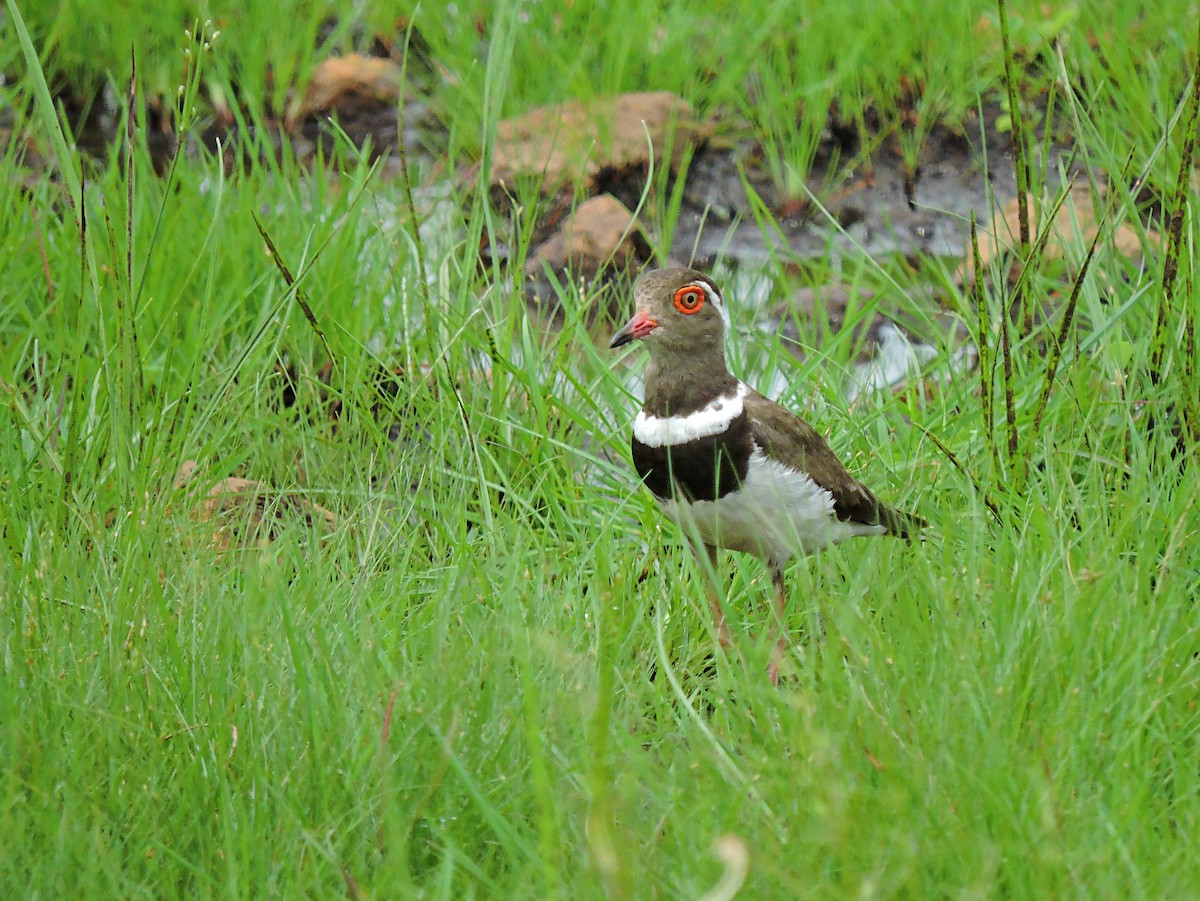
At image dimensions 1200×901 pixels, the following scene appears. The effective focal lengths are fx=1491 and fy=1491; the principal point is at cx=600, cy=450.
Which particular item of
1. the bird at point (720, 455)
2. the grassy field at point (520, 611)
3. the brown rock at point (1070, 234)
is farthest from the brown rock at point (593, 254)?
the bird at point (720, 455)

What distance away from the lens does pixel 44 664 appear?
8.80 feet

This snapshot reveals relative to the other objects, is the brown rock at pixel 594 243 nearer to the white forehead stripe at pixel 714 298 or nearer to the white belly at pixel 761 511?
the white forehead stripe at pixel 714 298

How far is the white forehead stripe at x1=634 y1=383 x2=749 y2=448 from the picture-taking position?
344 cm

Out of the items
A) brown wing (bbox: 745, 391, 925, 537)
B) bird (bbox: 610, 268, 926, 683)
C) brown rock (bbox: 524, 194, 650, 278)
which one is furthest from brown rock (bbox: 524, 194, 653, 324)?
brown wing (bbox: 745, 391, 925, 537)

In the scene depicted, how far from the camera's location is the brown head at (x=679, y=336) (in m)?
3.53

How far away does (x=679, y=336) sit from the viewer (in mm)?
3557

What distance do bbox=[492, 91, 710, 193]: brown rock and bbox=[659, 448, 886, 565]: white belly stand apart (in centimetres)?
256

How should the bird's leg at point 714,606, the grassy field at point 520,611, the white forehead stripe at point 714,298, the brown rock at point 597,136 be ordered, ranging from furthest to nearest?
the brown rock at point 597,136, the white forehead stripe at point 714,298, the bird's leg at point 714,606, the grassy field at point 520,611

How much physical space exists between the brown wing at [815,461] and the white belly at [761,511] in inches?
1.0

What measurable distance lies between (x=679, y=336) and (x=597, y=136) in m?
2.72

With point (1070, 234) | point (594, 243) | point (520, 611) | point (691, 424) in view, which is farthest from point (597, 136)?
point (520, 611)

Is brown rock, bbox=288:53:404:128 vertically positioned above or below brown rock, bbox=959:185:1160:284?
below

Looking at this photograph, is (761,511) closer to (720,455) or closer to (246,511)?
(720,455)

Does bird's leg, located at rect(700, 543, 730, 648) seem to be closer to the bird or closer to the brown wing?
the bird
